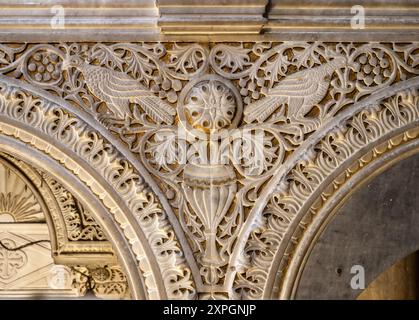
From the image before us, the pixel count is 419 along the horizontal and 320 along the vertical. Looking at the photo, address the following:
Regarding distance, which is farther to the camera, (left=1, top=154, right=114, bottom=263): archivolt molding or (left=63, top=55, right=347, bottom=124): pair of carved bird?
(left=1, top=154, right=114, bottom=263): archivolt molding

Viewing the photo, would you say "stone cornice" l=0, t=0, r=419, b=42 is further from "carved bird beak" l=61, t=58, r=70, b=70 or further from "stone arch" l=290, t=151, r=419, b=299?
"stone arch" l=290, t=151, r=419, b=299

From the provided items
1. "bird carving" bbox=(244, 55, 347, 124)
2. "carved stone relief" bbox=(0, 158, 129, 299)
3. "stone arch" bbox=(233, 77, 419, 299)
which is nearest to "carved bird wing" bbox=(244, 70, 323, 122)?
"bird carving" bbox=(244, 55, 347, 124)

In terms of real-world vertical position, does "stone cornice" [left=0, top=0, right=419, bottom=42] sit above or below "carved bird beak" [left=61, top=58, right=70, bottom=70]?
above

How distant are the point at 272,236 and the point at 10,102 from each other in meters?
1.06

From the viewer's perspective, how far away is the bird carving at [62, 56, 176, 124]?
11.7ft

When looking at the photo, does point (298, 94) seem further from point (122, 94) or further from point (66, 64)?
point (66, 64)

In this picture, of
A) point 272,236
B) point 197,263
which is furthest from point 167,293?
point 272,236

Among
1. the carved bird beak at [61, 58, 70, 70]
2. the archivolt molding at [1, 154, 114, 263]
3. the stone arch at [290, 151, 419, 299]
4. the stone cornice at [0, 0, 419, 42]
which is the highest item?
the stone cornice at [0, 0, 419, 42]

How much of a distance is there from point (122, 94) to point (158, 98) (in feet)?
0.43

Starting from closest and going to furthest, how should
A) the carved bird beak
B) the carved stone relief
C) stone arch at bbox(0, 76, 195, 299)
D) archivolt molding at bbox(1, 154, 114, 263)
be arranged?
stone arch at bbox(0, 76, 195, 299) < the carved bird beak < archivolt molding at bbox(1, 154, 114, 263) < the carved stone relief

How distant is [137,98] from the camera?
358 cm

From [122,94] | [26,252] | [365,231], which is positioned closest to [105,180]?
[122,94]

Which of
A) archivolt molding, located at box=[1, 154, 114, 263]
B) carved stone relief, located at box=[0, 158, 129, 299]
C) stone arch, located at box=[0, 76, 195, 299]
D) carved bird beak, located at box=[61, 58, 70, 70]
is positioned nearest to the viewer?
stone arch, located at box=[0, 76, 195, 299]
